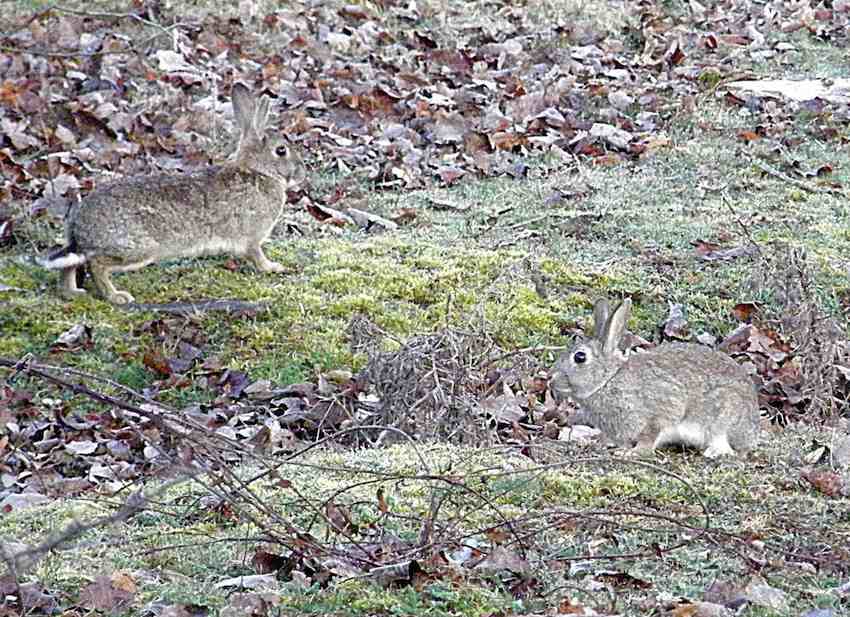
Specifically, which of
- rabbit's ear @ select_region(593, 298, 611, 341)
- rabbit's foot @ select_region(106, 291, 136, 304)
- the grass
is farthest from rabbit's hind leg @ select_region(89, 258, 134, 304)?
rabbit's ear @ select_region(593, 298, 611, 341)

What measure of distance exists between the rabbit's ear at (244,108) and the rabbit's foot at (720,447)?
4347 millimetres

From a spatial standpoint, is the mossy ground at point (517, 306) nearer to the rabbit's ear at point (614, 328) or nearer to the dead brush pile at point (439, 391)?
the dead brush pile at point (439, 391)

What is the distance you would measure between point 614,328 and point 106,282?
372cm

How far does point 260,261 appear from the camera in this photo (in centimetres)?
956

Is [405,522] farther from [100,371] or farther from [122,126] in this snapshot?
[122,126]

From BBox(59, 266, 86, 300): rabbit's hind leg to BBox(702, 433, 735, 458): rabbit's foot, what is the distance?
4.34 meters

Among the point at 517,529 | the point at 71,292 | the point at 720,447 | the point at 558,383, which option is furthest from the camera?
the point at 71,292

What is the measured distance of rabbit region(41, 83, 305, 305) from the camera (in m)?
8.77

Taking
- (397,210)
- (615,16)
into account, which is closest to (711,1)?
(615,16)

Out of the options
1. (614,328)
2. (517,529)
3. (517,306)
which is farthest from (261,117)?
(517,529)

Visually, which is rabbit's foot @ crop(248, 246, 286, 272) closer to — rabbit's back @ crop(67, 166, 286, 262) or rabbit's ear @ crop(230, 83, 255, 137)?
rabbit's back @ crop(67, 166, 286, 262)

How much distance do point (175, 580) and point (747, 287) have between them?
5.22m

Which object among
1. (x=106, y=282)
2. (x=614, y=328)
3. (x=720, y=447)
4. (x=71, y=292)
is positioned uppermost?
(x=614, y=328)

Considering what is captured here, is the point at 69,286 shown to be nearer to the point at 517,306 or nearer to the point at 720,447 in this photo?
the point at 517,306
